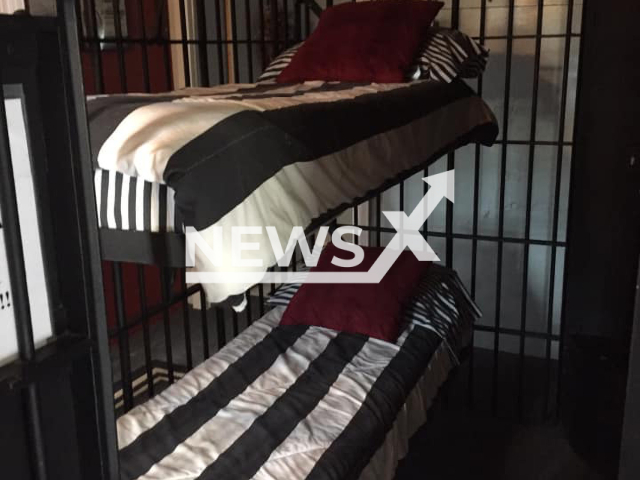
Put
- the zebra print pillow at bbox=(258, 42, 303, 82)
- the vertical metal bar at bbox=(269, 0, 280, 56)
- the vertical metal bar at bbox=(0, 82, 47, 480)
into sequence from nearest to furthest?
the vertical metal bar at bbox=(0, 82, 47, 480)
the zebra print pillow at bbox=(258, 42, 303, 82)
the vertical metal bar at bbox=(269, 0, 280, 56)

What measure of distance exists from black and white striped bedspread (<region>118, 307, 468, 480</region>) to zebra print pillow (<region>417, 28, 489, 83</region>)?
86cm

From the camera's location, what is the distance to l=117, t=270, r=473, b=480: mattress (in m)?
1.55

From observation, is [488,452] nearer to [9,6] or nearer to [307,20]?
[307,20]

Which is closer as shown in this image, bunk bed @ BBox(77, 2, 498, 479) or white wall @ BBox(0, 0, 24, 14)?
white wall @ BBox(0, 0, 24, 14)

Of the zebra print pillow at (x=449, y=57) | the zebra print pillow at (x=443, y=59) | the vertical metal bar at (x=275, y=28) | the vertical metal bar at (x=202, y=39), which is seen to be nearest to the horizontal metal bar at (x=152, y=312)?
the vertical metal bar at (x=202, y=39)

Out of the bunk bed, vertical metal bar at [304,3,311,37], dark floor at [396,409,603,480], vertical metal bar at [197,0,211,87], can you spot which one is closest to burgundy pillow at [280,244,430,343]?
the bunk bed

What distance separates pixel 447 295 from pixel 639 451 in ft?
5.97

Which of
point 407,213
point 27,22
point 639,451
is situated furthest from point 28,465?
point 407,213

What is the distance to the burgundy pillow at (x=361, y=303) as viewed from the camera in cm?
223

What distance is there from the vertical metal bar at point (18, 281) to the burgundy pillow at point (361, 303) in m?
1.69

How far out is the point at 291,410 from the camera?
177 cm

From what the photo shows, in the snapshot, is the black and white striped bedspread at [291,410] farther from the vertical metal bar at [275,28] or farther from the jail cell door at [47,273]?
the vertical metal bar at [275,28]

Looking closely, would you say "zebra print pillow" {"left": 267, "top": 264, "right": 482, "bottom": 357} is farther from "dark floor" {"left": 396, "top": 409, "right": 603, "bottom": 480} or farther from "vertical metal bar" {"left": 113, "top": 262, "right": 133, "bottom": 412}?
"vertical metal bar" {"left": 113, "top": 262, "right": 133, "bottom": 412}

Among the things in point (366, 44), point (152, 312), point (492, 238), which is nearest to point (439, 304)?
point (492, 238)
